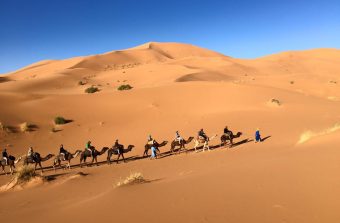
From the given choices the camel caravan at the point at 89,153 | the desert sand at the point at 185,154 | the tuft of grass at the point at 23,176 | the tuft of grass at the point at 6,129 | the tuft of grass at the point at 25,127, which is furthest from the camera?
the tuft of grass at the point at 25,127

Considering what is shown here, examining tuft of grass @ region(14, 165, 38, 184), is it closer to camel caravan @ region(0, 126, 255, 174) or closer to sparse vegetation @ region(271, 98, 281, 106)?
camel caravan @ region(0, 126, 255, 174)

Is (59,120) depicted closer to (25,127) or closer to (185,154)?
(25,127)

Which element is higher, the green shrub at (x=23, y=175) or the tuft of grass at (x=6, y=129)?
the tuft of grass at (x=6, y=129)

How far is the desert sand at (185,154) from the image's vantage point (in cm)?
720

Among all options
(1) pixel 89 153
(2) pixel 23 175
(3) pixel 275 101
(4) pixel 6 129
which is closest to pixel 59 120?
(4) pixel 6 129

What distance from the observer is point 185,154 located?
22.2m

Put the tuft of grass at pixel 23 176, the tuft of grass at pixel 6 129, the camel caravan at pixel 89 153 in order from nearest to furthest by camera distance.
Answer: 1. the tuft of grass at pixel 23 176
2. the camel caravan at pixel 89 153
3. the tuft of grass at pixel 6 129

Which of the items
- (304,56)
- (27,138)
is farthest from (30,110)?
(304,56)

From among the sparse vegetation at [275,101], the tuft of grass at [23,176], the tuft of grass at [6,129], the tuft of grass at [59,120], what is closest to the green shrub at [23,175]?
the tuft of grass at [23,176]

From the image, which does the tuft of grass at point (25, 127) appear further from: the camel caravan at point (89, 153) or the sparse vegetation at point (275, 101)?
the sparse vegetation at point (275, 101)

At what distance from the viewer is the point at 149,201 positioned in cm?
787

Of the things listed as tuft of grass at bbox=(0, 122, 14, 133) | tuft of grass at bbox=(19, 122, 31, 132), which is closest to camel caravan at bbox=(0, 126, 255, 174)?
tuft of grass at bbox=(0, 122, 14, 133)

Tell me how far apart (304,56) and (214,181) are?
110252mm

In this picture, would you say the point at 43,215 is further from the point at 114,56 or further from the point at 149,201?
the point at 114,56
